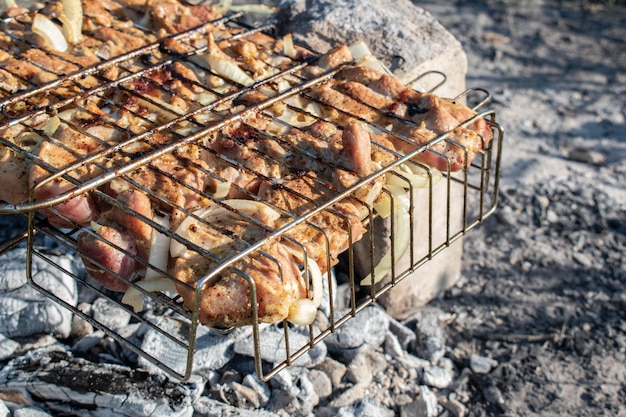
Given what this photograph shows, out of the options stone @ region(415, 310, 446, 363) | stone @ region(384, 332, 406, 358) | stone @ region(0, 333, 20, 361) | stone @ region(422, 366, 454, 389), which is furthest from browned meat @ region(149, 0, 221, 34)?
stone @ region(422, 366, 454, 389)

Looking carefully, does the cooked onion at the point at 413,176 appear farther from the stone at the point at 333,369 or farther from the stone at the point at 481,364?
the stone at the point at 481,364

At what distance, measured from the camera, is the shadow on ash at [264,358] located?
12.3 feet

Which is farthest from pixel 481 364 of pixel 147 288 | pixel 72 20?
pixel 72 20

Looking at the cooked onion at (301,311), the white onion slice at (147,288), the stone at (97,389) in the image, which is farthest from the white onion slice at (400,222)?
the stone at (97,389)

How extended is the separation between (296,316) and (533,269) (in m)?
3.38

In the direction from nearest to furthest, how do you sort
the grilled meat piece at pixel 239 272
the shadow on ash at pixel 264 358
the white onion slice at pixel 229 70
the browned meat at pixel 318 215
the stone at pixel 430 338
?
the grilled meat piece at pixel 239 272, the browned meat at pixel 318 215, the white onion slice at pixel 229 70, the shadow on ash at pixel 264 358, the stone at pixel 430 338

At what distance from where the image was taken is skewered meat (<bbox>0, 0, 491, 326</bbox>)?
257cm

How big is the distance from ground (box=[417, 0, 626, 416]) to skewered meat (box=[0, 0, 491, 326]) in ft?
6.49

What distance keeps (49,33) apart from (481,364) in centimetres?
310

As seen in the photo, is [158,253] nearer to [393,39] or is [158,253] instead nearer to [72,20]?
[72,20]

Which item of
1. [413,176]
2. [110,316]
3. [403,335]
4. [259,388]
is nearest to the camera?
[413,176]

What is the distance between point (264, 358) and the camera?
4125 millimetres

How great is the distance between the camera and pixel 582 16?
911cm

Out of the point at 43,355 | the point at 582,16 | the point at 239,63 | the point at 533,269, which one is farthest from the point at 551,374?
the point at 582,16
